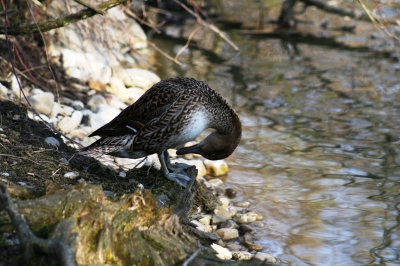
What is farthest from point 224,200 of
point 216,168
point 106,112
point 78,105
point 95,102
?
point 95,102

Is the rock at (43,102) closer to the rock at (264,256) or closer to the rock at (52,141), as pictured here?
the rock at (52,141)

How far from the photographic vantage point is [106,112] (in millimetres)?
7918

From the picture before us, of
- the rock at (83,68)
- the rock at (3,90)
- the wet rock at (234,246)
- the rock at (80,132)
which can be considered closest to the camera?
the wet rock at (234,246)

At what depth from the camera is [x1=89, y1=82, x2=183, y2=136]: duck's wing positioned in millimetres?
5500

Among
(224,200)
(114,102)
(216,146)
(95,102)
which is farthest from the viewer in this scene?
(114,102)

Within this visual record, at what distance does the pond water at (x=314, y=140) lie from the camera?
571 centimetres

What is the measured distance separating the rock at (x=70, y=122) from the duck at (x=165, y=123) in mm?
1507

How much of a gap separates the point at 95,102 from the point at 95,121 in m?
0.79

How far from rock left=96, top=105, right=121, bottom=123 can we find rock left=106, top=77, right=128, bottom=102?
112 centimetres

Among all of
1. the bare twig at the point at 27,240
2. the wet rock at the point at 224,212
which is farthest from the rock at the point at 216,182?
the bare twig at the point at 27,240

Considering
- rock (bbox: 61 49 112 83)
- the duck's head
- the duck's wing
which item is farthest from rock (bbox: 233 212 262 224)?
rock (bbox: 61 49 112 83)

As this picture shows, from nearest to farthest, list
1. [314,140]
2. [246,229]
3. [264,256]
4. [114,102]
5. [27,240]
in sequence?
1. [27,240]
2. [264,256]
3. [246,229]
4. [314,140]
5. [114,102]

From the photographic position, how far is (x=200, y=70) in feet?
36.8

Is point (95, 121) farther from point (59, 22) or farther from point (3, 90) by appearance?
point (59, 22)
